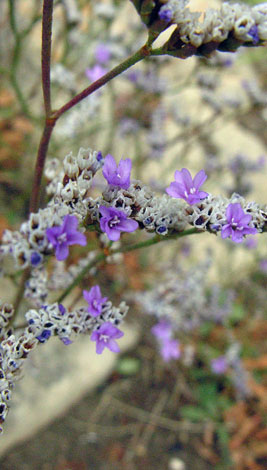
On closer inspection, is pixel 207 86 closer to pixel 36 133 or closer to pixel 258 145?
pixel 36 133

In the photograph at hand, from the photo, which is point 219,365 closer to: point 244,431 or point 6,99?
point 244,431

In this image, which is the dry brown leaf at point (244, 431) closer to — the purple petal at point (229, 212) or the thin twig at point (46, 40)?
the purple petal at point (229, 212)

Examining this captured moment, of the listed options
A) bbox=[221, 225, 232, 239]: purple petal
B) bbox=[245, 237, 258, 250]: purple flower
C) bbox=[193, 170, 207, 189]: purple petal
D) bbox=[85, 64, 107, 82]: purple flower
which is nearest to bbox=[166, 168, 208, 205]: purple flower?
bbox=[193, 170, 207, 189]: purple petal

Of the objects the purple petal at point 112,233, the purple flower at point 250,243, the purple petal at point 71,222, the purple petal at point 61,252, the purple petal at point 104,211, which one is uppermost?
the purple flower at point 250,243

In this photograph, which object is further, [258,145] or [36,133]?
[258,145]

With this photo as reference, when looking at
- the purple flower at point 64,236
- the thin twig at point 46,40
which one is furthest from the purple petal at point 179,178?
the thin twig at point 46,40

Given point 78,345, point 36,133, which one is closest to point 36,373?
point 78,345

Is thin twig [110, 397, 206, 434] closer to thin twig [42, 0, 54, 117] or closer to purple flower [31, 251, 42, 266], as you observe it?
purple flower [31, 251, 42, 266]

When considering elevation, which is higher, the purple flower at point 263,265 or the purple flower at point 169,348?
the purple flower at point 263,265
